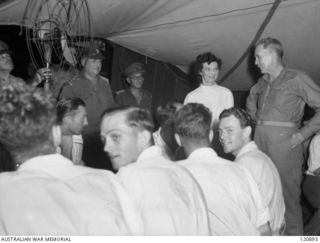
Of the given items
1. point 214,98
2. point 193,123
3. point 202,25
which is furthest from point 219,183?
point 202,25

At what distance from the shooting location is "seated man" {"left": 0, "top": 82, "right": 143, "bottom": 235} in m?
1.16

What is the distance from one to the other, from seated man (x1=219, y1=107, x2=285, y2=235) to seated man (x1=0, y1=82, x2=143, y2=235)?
3.04 ft

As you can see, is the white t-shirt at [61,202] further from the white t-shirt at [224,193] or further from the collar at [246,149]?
the collar at [246,149]

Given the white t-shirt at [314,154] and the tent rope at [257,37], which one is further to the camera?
the tent rope at [257,37]

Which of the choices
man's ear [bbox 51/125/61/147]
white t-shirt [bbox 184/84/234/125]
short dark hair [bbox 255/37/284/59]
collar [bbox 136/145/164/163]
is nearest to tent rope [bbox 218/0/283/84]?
short dark hair [bbox 255/37/284/59]

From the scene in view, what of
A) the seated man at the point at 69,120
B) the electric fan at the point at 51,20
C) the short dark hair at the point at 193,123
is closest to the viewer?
the short dark hair at the point at 193,123

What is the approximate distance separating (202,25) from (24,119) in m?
2.83

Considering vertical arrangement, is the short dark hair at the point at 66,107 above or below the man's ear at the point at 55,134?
below

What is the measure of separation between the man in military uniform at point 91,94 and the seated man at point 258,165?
1.75 meters

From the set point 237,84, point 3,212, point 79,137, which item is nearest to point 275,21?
point 237,84

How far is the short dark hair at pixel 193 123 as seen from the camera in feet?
5.96

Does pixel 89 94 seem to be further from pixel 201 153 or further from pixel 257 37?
pixel 201 153

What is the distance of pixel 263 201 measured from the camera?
189cm

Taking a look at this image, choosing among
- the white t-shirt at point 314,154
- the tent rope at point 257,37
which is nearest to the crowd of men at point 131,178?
the white t-shirt at point 314,154
